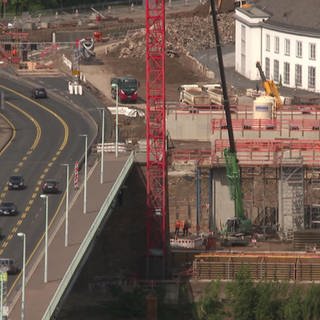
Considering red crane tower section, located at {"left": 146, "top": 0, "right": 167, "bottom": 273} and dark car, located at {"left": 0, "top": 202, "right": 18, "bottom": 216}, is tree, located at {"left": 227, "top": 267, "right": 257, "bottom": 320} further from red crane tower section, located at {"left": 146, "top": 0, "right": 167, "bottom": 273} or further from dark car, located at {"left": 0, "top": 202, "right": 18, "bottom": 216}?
dark car, located at {"left": 0, "top": 202, "right": 18, "bottom": 216}

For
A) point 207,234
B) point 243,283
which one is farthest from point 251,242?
point 243,283

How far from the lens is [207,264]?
18462cm

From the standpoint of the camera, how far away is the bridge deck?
154m

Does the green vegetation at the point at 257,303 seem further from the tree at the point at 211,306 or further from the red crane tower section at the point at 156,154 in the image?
the red crane tower section at the point at 156,154

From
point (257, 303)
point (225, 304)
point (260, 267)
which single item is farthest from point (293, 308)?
point (260, 267)

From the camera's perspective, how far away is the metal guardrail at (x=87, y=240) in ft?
500

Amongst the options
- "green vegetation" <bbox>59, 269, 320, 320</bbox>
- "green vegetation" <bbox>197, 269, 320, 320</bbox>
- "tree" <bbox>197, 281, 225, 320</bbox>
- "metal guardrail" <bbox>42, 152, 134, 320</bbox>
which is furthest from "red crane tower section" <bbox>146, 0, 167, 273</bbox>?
"green vegetation" <bbox>197, 269, 320, 320</bbox>

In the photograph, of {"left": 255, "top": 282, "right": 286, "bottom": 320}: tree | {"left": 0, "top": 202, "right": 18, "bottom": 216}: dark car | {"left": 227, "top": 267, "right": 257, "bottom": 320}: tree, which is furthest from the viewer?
{"left": 0, "top": 202, "right": 18, "bottom": 216}: dark car

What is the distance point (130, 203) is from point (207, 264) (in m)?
8.38

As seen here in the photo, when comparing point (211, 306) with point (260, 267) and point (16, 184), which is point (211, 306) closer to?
Result: point (260, 267)

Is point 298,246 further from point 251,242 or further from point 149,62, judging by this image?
point 149,62

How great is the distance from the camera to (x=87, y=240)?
168 metres

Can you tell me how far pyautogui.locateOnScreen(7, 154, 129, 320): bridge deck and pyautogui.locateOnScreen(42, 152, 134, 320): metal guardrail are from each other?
309 millimetres

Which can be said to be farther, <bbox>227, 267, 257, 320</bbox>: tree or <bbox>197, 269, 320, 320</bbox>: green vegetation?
<bbox>227, 267, 257, 320</bbox>: tree
